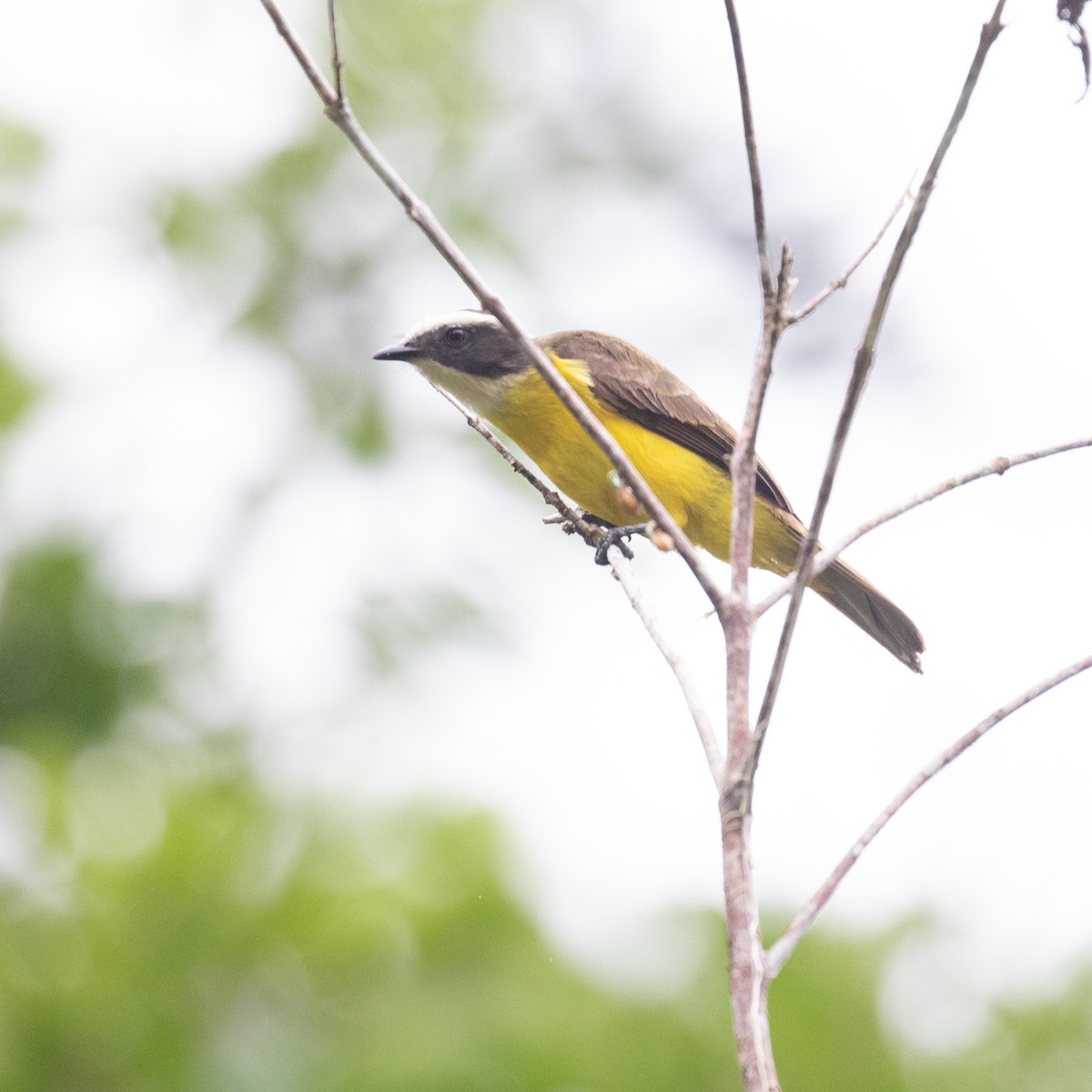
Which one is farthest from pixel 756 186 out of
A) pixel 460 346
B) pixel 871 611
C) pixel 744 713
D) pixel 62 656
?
pixel 62 656

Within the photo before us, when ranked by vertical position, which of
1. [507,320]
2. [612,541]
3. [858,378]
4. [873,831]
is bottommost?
[873,831]

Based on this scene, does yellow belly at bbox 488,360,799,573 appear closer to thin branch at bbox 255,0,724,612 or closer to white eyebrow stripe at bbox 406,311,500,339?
white eyebrow stripe at bbox 406,311,500,339

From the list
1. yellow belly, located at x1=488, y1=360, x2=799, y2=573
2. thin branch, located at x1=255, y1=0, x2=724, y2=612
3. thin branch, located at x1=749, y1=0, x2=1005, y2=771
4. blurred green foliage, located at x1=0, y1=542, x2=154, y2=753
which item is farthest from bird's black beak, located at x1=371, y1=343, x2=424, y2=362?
blurred green foliage, located at x1=0, y1=542, x2=154, y2=753

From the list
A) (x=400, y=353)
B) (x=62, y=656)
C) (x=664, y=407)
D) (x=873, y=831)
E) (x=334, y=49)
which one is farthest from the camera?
(x=62, y=656)

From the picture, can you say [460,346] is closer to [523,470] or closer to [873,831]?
[523,470]

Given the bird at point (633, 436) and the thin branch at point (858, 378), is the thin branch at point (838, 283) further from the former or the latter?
the bird at point (633, 436)

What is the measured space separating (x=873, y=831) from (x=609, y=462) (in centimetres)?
300

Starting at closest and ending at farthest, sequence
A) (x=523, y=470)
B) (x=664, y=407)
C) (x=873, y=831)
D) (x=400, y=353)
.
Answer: (x=873, y=831) → (x=523, y=470) → (x=664, y=407) → (x=400, y=353)

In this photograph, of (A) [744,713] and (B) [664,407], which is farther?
(B) [664,407]

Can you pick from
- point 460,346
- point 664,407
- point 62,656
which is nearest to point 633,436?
point 664,407

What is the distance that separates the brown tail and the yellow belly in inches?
9.0

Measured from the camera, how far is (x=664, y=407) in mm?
4984

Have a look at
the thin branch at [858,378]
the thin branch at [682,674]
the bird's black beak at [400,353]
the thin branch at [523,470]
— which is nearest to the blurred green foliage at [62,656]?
the bird's black beak at [400,353]

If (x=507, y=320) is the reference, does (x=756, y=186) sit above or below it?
above
